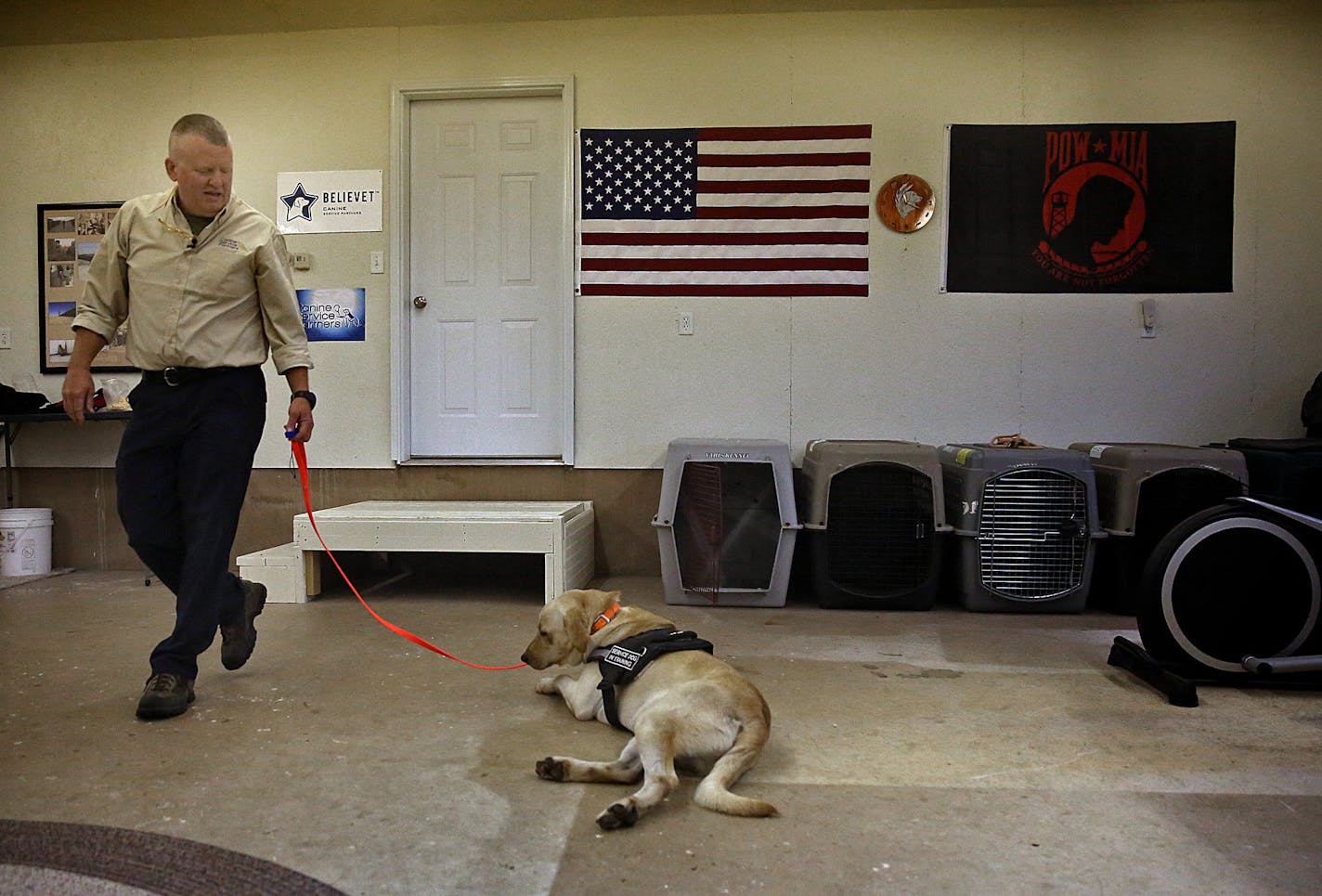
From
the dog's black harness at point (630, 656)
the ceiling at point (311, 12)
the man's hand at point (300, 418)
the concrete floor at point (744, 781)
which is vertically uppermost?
the ceiling at point (311, 12)

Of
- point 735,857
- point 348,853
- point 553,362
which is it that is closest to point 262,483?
point 553,362

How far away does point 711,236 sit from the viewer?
4.65 meters

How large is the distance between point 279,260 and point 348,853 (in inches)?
68.7

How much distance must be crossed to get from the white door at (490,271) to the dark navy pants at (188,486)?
7.51ft

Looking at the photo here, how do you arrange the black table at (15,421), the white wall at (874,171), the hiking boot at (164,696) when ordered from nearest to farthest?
the hiking boot at (164,696), the black table at (15,421), the white wall at (874,171)

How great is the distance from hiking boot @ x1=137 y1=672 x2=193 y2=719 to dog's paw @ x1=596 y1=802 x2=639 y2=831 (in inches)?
54.5

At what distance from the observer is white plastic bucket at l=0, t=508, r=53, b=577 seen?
4566mm

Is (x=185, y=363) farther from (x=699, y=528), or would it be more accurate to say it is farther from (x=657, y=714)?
(x=699, y=528)

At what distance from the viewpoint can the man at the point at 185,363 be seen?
2428mm

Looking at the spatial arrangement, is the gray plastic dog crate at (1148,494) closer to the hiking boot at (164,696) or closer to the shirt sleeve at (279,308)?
the shirt sleeve at (279,308)

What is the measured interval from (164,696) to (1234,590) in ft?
10.4

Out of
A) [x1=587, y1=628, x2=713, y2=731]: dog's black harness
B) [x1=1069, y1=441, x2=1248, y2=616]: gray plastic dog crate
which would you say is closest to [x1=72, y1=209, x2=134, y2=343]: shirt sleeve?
[x1=587, y1=628, x2=713, y2=731]: dog's black harness

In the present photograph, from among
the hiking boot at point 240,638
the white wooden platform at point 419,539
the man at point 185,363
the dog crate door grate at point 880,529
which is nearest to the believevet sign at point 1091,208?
the dog crate door grate at point 880,529

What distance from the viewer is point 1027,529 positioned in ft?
12.6
